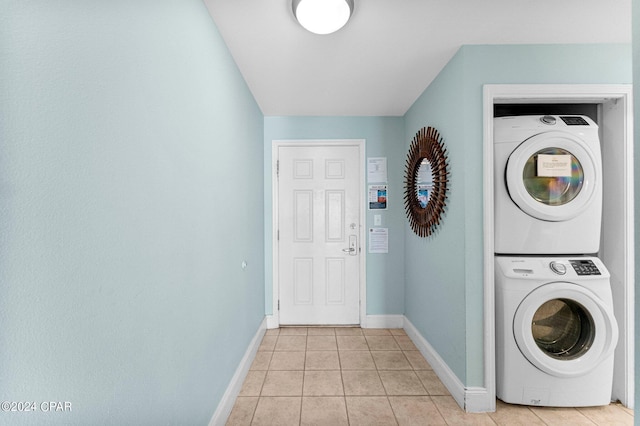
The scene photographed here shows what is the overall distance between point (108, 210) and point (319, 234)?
2.77 metres

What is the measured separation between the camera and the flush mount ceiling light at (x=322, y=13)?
5.19 feet

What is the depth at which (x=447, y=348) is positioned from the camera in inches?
92.6

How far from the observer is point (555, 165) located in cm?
208

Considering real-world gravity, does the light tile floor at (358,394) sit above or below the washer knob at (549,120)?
below

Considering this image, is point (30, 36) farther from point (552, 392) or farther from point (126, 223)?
point (552, 392)

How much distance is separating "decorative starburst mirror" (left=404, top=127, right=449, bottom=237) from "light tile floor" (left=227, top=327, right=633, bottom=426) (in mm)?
1192

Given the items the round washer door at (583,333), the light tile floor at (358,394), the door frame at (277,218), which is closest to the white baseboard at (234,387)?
the light tile floor at (358,394)

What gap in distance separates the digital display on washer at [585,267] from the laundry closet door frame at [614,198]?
25 cm

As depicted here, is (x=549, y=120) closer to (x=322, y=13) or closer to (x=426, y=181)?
(x=426, y=181)

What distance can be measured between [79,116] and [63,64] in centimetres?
12

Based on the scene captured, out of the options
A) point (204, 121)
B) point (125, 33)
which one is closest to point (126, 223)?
point (125, 33)

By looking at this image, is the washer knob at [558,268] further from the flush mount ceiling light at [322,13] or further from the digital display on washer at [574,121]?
the flush mount ceiling light at [322,13]

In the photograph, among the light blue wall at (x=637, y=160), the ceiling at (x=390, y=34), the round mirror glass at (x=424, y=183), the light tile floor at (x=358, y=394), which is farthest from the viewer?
the round mirror glass at (x=424, y=183)

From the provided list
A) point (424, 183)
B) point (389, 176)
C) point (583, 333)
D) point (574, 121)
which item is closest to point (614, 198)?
point (574, 121)
